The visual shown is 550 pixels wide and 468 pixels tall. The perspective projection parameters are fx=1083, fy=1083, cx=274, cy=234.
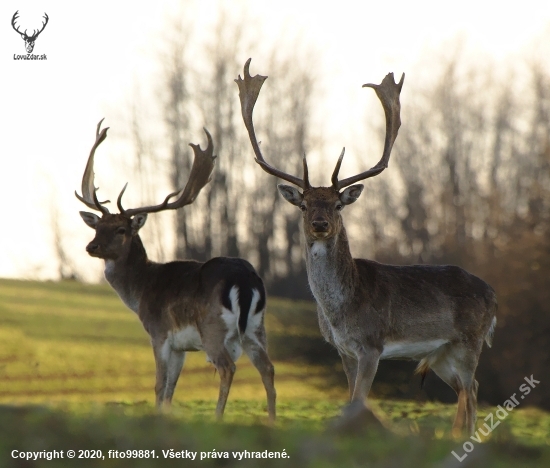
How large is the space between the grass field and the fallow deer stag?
557mm

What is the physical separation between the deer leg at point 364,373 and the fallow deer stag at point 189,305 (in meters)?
1.53

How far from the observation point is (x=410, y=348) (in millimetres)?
9656

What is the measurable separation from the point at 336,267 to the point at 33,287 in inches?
981

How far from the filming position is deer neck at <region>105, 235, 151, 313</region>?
12.0m

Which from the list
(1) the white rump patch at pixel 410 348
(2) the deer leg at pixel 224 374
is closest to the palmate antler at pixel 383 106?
(1) the white rump patch at pixel 410 348

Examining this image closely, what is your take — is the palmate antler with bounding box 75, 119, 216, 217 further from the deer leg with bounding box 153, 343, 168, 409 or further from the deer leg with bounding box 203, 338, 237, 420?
the deer leg with bounding box 203, 338, 237, 420

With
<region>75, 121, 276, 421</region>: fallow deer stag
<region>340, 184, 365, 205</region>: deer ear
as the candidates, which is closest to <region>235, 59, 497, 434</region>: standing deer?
<region>340, 184, 365, 205</region>: deer ear

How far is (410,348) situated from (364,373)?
816 mm

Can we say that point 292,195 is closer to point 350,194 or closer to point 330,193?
point 330,193

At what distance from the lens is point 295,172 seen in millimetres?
38188

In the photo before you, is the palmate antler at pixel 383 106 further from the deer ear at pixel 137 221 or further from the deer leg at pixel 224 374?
the deer ear at pixel 137 221

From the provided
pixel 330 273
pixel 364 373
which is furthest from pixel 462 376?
pixel 330 273

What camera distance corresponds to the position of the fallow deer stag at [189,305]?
→ 10742mm

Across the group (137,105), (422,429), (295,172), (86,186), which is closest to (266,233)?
(295,172)
